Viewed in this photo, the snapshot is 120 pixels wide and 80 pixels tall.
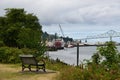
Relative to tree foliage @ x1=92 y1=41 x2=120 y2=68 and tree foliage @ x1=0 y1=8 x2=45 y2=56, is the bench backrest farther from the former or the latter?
tree foliage @ x1=0 y1=8 x2=45 y2=56

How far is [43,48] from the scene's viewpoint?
32.9 m

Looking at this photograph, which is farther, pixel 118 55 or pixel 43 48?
pixel 43 48

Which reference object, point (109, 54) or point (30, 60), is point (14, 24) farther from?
point (109, 54)

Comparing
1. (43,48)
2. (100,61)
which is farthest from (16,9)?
(100,61)

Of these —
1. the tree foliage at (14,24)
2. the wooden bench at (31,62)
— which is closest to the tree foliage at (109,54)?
the wooden bench at (31,62)

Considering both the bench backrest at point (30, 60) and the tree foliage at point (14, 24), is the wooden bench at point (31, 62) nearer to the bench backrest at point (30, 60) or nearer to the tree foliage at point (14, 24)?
the bench backrest at point (30, 60)

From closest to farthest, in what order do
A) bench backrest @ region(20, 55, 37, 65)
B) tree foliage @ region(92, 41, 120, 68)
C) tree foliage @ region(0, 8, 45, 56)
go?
tree foliage @ region(92, 41, 120, 68) → bench backrest @ region(20, 55, 37, 65) → tree foliage @ region(0, 8, 45, 56)

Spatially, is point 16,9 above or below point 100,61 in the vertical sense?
above

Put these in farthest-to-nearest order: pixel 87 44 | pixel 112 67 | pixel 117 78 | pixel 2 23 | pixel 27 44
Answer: pixel 87 44, pixel 2 23, pixel 27 44, pixel 112 67, pixel 117 78

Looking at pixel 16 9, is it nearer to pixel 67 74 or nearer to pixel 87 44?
pixel 67 74

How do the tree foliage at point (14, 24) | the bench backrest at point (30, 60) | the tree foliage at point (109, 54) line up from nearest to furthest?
the tree foliage at point (109, 54) → the bench backrest at point (30, 60) → the tree foliage at point (14, 24)

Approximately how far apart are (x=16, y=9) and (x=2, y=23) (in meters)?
4.82

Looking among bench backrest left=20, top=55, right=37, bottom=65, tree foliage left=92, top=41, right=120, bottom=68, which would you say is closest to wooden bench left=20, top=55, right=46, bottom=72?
bench backrest left=20, top=55, right=37, bottom=65

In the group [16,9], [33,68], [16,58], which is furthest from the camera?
[16,9]
